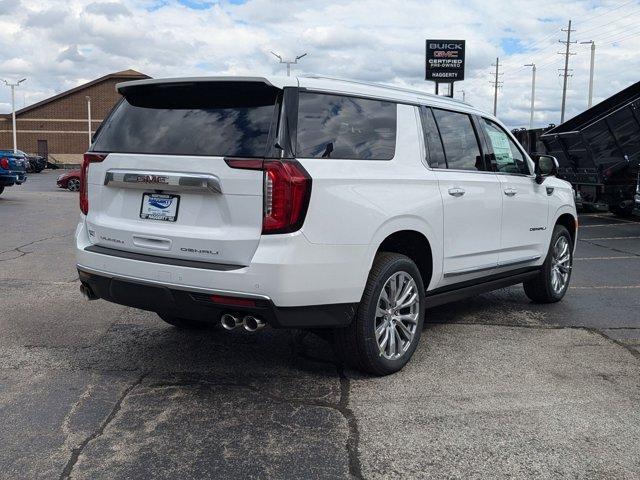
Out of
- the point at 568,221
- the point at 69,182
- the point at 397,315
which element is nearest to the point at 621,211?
the point at 568,221

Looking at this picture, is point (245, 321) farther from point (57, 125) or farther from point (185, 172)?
point (57, 125)

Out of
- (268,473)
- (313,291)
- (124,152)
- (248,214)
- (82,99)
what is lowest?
(268,473)

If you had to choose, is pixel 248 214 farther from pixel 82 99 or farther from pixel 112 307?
pixel 82 99

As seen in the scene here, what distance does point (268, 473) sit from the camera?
3.13m

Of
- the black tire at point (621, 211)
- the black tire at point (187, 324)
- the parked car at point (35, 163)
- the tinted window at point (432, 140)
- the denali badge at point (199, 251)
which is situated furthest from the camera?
Result: the parked car at point (35, 163)

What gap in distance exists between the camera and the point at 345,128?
4191 mm

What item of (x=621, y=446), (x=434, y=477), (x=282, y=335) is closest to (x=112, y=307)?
Result: (x=282, y=335)

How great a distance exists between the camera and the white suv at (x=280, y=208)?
12.3 feet

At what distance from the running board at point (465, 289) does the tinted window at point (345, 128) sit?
1.21 meters

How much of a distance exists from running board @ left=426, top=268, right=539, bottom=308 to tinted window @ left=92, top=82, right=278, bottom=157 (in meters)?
1.94

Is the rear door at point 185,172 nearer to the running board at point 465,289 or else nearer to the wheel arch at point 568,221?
the running board at point 465,289

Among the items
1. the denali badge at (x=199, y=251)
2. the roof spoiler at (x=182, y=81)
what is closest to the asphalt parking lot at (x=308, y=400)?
the denali badge at (x=199, y=251)

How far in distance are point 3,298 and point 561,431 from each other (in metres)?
5.40

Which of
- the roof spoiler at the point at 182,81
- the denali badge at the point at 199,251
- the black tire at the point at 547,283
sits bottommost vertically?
the black tire at the point at 547,283
